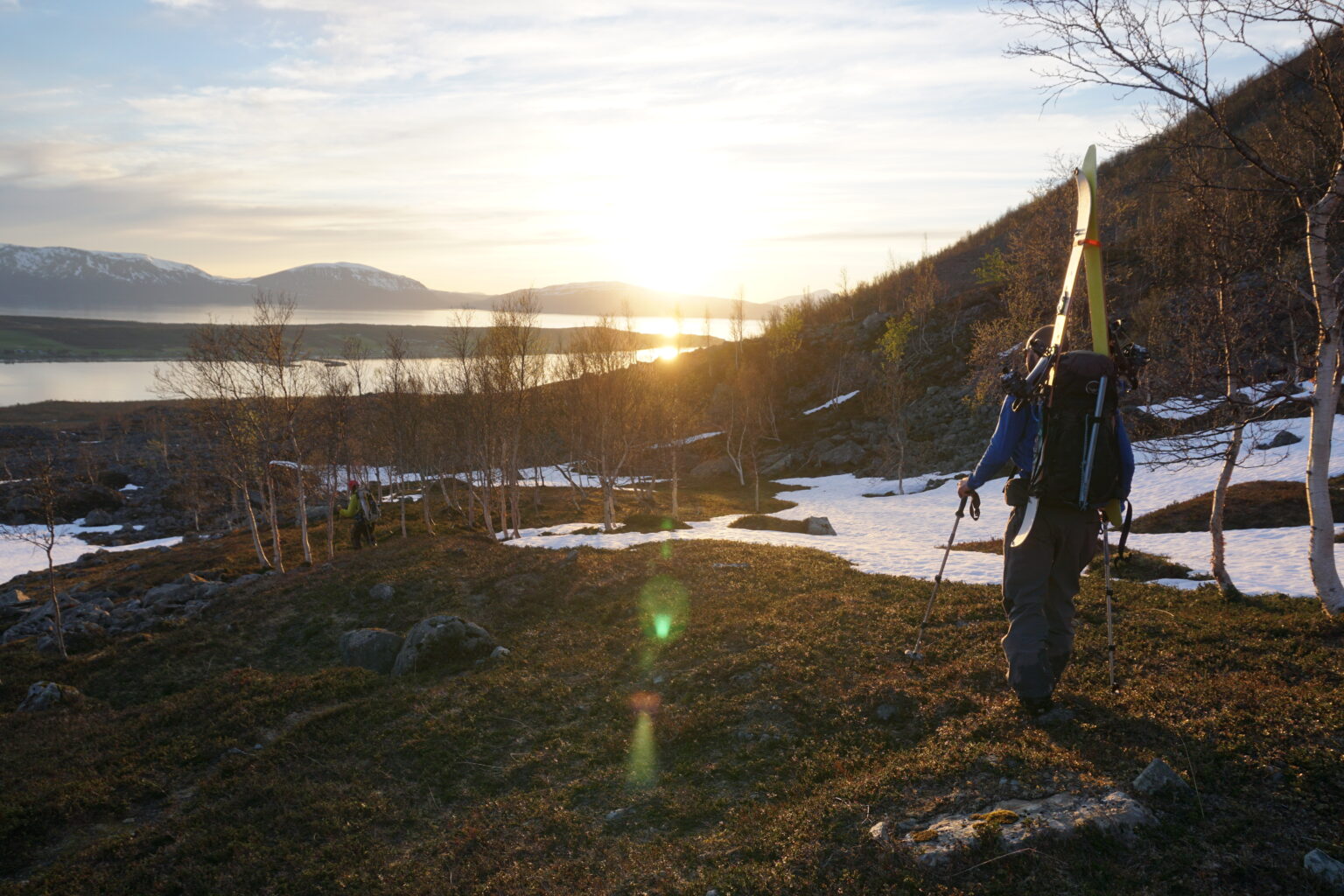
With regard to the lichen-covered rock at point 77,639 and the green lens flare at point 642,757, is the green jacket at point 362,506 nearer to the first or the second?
the lichen-covered rock at point 77,639

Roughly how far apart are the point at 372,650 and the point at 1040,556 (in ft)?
42.4

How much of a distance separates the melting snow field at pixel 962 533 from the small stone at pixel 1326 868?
24.1 ft

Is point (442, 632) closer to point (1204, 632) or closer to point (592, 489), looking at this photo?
point (1204, 632)

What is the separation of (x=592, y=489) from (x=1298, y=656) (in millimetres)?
60322

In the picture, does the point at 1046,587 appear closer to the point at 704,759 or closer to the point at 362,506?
the point at 704,759

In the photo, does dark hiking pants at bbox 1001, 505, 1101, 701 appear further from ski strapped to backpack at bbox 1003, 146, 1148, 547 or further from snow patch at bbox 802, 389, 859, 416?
snow patch at bbox 802, 389, 859, 416

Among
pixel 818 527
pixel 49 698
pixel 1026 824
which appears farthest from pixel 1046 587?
pixel 818 527

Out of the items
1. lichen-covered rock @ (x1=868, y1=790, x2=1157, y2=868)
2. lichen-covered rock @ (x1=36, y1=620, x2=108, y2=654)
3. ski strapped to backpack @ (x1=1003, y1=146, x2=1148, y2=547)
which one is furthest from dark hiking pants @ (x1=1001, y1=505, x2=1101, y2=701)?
lichen-covered rock @ (x1=36, y1=620, x2=108, y2=654)

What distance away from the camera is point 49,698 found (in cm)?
1473

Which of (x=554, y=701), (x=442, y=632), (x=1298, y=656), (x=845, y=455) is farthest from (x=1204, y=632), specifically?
(x=845, y=455)

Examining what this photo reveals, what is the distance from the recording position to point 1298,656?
318 inches

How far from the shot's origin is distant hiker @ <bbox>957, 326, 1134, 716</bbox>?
665 centimetres

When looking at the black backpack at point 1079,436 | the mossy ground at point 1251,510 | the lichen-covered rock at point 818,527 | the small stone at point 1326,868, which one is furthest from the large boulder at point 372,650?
the mossy ground at point 1251,510

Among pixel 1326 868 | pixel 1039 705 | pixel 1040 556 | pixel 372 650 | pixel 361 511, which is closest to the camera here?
pixel 1326 868
